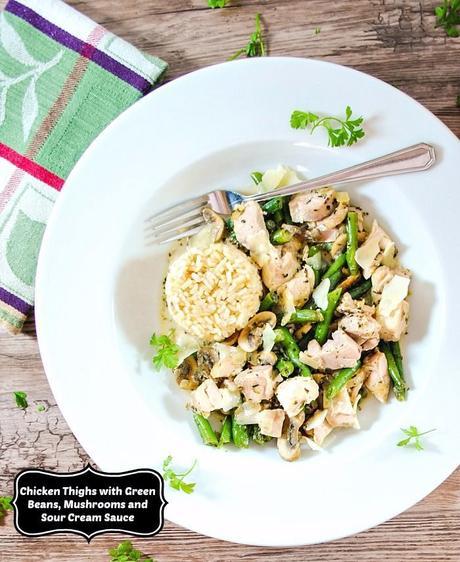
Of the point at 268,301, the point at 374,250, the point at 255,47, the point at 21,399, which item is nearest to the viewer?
the point at 374,250

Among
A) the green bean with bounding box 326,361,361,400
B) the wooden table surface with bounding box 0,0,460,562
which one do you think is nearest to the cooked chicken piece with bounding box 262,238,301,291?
the green bean with bounding box 326,361,361,400

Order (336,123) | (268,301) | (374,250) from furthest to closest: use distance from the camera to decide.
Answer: (268,301), (374,250), (336,123)

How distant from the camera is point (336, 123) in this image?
258cm

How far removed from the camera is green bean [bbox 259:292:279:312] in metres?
2.78

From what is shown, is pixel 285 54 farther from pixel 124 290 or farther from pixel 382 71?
pixel 124 290

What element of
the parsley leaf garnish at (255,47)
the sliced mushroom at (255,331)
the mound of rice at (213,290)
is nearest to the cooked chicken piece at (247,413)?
the sliced mushroom at (255,331)

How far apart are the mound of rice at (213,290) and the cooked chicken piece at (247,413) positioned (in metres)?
0.32

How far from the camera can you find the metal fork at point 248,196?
255 centimetres

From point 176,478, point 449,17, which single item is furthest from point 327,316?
point 449,17

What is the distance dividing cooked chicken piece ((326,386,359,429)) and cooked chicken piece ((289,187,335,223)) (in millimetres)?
675

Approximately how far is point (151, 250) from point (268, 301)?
51 centimetres

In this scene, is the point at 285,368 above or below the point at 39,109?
below

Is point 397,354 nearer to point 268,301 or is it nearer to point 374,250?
point 374,250

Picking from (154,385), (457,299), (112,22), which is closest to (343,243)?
(457,299)
